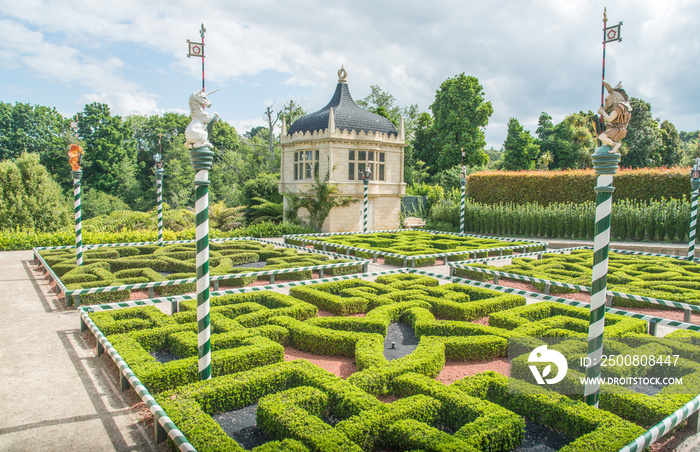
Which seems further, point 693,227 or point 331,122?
point 331,122

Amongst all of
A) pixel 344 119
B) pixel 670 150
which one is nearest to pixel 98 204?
pixel 344 119

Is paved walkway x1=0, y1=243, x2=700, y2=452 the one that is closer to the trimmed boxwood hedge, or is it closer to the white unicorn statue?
the trimmed boxwood hedge

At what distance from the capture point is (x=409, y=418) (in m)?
4.86

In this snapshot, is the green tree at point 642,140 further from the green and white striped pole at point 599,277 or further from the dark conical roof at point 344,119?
the green and white striped pole at point 599,277

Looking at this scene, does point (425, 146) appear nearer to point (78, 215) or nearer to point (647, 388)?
point (78, 215)

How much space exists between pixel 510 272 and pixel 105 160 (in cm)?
4257

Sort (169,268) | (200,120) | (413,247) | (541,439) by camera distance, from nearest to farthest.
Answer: (541,439) < (200,120) < (169,268) < (413,247)

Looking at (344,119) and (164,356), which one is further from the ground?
(344,119)

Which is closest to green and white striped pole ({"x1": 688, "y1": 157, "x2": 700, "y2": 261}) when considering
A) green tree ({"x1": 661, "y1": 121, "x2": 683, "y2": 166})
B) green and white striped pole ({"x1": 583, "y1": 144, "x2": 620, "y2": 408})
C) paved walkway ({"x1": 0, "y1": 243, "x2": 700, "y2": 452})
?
paved walkway ({"x1": 0, "y1": 243, "x2": 700, "y2": 452})

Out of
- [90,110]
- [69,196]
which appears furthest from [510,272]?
[90,110]

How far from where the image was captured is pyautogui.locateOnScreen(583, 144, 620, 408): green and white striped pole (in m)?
5.03

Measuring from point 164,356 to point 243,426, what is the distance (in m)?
2.55

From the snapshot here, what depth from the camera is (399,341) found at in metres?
7.85

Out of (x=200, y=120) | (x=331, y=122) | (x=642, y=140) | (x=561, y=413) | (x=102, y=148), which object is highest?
(x=642, y=140)
